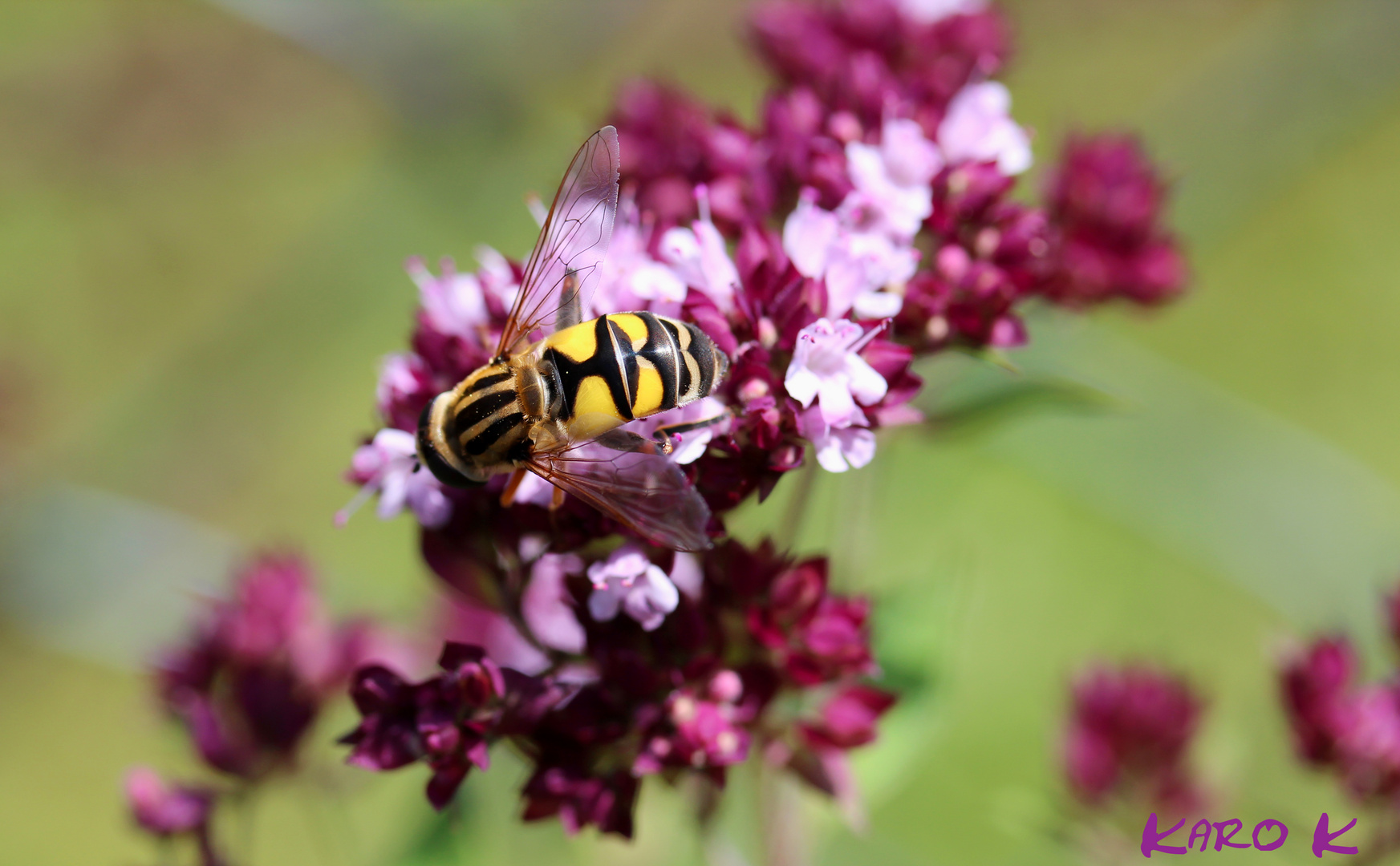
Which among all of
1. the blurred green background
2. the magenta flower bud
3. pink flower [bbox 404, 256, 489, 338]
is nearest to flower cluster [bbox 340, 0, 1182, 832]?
pink flower [bbox 404, 256, 489, 338]

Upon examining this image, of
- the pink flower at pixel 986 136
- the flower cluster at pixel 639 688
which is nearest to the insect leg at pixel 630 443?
the flower cluster at pixel 639 688

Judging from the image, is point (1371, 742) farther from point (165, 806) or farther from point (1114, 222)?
point (165, 806)

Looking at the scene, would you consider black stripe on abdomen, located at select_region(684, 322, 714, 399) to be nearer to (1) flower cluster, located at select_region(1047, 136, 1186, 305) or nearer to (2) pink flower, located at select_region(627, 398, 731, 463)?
(2) pink flower, located at select_region(627, 398, 731, 463)

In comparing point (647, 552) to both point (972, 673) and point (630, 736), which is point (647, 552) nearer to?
point (630, 736)

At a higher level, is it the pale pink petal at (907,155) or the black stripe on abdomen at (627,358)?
the pale pink petal at (907,155)
